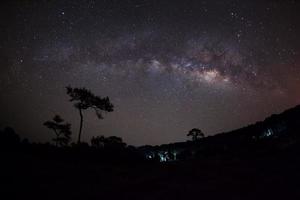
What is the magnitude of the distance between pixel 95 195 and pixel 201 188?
4.32m

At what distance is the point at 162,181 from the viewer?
12984 mm

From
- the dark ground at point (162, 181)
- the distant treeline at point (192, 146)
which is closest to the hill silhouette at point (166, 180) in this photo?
the dark ground at point (162, 181)

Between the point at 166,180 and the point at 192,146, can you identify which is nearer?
the point at 166,180

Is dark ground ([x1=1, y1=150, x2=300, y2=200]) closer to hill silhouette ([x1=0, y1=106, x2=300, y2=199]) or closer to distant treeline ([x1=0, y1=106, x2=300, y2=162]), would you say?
hill silhouette ([x1=0, y1=106, x2=300, y2=199])

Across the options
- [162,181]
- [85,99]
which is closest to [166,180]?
[162,181]

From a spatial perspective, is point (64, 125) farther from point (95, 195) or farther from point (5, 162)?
point (95, 195)

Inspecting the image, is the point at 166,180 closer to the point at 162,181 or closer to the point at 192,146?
the point at 162,181

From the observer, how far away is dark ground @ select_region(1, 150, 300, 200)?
10.6 m

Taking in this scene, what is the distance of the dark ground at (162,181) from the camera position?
10.6m

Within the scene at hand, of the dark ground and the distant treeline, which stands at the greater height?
the distant treeline

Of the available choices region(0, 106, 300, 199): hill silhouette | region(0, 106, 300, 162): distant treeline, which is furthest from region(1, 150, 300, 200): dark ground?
region(0, 106, 300, 162): distant treeline

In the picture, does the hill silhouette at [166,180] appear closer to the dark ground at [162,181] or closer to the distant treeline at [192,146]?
the dark ground at [162,181]

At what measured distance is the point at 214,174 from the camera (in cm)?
1388

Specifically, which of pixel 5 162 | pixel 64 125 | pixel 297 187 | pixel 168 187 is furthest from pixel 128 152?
pixel 64 125
